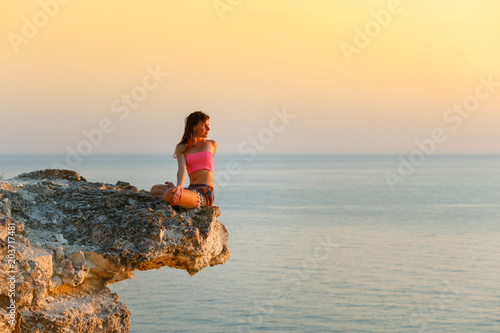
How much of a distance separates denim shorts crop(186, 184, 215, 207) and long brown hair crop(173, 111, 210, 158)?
68 cm

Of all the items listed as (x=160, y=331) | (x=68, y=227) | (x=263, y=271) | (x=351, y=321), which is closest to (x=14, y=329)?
(x=68, y=227)

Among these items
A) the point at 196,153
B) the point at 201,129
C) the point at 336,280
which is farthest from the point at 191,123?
the point at 336,280

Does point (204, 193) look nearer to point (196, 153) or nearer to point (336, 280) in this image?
point (196, 153)

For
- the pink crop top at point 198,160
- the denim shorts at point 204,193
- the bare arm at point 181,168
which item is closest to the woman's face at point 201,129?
the pink crop top at point 198,160

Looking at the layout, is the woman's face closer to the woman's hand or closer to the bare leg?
the bare leg

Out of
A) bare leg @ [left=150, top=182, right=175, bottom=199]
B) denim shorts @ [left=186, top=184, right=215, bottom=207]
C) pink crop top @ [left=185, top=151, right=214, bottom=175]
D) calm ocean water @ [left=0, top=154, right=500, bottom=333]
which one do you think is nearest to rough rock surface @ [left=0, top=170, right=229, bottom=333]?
bare leg @ [left=150, top=182, right=175, bottom=199]

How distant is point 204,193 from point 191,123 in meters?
1.16

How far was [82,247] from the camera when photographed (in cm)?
685

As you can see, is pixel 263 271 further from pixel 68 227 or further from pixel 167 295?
pixel 68 227

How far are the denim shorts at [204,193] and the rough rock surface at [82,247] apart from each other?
490mm

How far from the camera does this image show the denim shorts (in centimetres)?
838

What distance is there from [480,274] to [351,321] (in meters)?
15.1

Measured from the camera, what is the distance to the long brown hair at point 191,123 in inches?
355

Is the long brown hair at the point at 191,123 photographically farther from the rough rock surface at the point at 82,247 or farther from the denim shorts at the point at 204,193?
the rough rock surface at the point at 82,247
